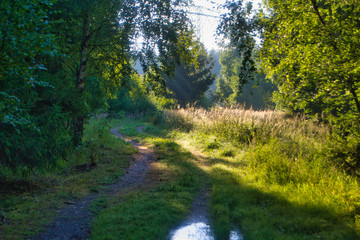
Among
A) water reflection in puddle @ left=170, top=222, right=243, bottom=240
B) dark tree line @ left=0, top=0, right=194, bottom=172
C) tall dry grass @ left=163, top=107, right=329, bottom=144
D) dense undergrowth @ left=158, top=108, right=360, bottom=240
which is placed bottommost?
water reflection in puddle @ left=170, top=222, right=243, bottom=240

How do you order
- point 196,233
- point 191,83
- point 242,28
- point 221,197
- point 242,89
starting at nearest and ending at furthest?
1. point 196,233
2. point 221,197
3. point 242,28
4. point 191,83
5. point 242,89

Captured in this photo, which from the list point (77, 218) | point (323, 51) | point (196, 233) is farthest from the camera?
point (323, 51)

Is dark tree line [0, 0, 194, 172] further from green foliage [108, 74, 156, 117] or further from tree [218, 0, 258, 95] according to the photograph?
green foliage [108, 74, 156, 117]

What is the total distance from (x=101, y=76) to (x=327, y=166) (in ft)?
31.6

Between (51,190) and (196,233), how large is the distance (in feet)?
13.0

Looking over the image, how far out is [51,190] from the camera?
6.55 meters

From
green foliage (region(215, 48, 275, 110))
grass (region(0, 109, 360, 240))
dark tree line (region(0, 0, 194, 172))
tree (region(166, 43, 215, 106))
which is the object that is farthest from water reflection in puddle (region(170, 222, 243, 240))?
green foliage (region(215, 48, 275, 110))

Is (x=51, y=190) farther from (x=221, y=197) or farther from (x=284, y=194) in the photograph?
(x=284, y=194)

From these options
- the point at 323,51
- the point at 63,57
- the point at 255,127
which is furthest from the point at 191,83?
the point at 323,51

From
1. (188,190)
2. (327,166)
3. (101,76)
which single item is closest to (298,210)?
(327,166)

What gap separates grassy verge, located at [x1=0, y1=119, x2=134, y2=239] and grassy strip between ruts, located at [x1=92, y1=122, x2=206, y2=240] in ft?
3.36

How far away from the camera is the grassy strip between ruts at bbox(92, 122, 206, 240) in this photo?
4531mm

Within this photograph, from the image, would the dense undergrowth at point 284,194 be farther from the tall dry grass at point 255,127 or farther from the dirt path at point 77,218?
the dirt path at point 77,218

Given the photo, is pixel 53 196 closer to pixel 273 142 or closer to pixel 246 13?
pixel 273 142
